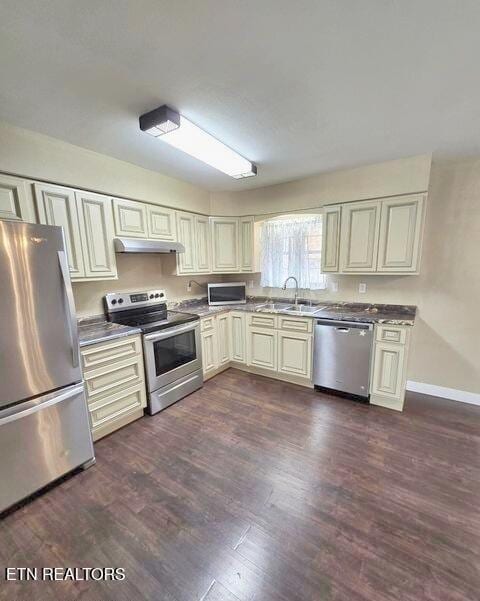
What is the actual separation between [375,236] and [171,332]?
2422 mm

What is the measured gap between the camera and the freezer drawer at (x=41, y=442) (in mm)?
1563

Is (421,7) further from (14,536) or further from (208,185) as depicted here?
(14,536)

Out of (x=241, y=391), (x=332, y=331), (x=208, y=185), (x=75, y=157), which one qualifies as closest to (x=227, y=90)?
(x=75, y=157)

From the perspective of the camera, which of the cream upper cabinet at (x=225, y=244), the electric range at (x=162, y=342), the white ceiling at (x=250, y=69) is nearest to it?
the white ceiling at (x=250, y=69)

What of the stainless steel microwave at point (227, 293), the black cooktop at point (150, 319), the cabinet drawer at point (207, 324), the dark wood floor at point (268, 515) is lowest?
the dark wood floor at point (268, 515)

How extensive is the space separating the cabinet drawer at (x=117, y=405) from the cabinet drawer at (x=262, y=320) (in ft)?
5.02

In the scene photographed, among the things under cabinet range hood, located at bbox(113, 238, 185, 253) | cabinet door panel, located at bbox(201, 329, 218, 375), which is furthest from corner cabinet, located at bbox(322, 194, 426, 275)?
under cabinet range hood, located at bbox(113, 238, 185, 253)

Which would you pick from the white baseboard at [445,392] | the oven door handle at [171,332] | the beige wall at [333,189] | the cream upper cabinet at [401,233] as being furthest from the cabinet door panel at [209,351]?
the white baseboard at [445,392]

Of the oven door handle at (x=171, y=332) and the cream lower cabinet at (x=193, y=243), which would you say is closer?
the oven door handle at (x=171, y=332)

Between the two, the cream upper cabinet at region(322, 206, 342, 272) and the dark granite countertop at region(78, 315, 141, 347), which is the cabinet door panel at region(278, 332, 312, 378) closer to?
the cream upper cabinet at region(322, 206, 342, 272)

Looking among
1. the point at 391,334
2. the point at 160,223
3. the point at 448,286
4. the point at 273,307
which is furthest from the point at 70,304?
the point at 448,286

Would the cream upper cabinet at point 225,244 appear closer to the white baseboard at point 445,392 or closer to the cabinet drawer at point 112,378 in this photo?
the cabinet drawer at point 112,378

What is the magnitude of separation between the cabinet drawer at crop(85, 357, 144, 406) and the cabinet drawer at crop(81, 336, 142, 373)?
0.16ft

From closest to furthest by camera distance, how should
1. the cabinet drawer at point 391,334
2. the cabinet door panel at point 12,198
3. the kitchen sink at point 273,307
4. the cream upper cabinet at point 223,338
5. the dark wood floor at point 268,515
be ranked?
1. the dark wood floor at point 268,515
2. the cabinet door panel at point 12,198
3. the cabinet drawer at point 391,334
4. the kitchen sink at point 273,307
5. the cream upper cabinet at point 223,338
